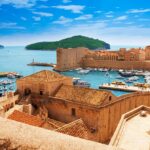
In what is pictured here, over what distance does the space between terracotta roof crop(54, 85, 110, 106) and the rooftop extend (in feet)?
19.0

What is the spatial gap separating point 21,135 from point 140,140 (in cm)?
544

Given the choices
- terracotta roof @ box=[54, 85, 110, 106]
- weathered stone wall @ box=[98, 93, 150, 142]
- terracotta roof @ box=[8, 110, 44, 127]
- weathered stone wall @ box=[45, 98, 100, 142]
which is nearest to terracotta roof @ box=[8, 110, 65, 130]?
terracotta roof @ box=[8, 110, 44, 127]

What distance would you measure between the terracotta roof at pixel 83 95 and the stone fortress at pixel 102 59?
57.0 meters

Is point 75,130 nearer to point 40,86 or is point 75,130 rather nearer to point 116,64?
point 40,86

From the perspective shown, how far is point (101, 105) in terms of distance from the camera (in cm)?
1551

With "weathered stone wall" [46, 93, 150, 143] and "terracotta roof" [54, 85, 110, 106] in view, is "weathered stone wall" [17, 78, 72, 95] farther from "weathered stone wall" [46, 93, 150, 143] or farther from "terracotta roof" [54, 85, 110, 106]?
"weathered stone wall" [46, 93, 150, 143]

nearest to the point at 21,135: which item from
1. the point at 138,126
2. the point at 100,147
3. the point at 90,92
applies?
the point at 100,147

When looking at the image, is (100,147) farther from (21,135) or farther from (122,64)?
(122,64)

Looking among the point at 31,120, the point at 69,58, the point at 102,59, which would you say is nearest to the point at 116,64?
the point at 102,59

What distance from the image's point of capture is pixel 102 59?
3346 inches

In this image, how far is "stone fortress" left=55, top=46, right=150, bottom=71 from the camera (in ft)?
250

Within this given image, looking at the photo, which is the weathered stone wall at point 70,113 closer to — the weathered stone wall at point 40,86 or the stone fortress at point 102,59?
the weathered stone wall at point 40,86

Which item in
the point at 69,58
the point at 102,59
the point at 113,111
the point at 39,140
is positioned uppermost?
the point at 39,140

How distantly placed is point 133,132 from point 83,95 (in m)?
8.99
